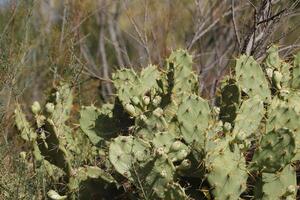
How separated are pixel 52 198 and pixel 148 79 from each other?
1229 millimetres

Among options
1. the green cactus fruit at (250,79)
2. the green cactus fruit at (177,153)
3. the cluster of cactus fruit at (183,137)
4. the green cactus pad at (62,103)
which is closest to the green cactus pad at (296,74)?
the cluster of cactus fruit at (183,137)

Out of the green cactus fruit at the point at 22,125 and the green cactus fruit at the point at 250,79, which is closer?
the green cactus fruit at the point at 250,79

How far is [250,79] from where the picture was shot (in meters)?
4.71

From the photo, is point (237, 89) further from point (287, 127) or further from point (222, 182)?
point (222, 182)

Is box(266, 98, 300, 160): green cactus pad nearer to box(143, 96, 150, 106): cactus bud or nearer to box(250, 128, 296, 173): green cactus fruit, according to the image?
box(250, 128, 296, 173): green cactus fruit

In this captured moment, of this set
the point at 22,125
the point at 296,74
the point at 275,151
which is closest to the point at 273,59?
the point at 296,74

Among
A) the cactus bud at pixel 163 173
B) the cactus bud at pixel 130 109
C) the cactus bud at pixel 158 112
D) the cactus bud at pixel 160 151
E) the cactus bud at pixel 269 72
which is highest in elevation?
the cactus bud at pixel 158 112

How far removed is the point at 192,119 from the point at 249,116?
1.27 ft

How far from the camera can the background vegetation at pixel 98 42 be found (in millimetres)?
5230

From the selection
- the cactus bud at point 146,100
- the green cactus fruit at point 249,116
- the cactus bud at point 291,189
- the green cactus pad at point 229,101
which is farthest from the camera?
the cactus bud at point 146,100

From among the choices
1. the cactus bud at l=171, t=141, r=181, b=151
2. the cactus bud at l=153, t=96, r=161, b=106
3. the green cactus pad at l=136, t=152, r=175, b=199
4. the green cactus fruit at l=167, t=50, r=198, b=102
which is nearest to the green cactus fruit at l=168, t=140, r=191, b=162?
the cactus bud at l=171, t=141, r=181, b=151

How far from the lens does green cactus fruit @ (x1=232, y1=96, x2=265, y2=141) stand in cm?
427

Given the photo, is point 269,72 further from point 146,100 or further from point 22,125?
point 22,125

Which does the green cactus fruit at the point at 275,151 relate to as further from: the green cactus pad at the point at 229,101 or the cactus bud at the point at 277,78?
the cactus bud at the point at 277,78
